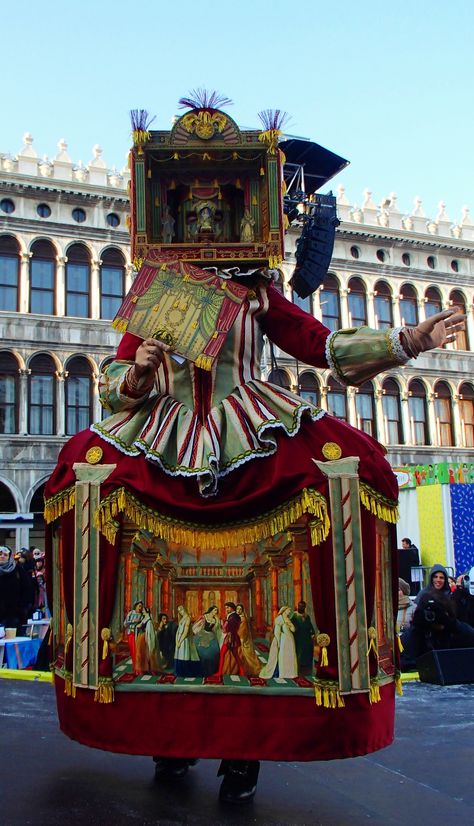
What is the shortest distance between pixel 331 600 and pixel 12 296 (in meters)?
23.9

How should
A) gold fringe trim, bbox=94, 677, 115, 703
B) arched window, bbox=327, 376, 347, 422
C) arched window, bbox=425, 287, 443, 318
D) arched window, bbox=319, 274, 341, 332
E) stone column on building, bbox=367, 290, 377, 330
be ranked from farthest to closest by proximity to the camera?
arched window, bbox=425, 287, 443, 318 → stone column on building, bbox=367, 290, 377, 330 → arched window, bbox=319, 274, 341, 332 → arched window, bbox=327, 376, 347, 422 → gold fringe trim, bbox=94, 677, 115, 703

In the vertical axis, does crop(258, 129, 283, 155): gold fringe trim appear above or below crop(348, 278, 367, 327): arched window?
below

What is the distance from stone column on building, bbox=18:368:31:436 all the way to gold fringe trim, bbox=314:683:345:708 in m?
22.4

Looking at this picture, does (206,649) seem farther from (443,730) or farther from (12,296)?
(12,296)

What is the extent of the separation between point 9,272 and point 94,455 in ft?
77.1

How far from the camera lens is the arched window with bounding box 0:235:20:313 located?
25.3 m

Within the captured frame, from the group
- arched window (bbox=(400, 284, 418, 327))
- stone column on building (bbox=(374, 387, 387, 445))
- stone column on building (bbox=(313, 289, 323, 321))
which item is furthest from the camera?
arched window (bbox=(400, 284, 418, 327))

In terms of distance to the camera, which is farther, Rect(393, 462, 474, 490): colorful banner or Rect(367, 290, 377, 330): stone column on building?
Rect(367, 290, 377, 330): stone column on building

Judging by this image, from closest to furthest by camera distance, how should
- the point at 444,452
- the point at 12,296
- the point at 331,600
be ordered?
the point at 331,600 → the point at 12,296 → the point at 444,452

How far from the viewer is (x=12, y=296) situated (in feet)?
83.5

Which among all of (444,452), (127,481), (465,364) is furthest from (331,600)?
(465,364)

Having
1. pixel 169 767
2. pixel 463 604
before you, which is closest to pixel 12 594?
pixel 463 604

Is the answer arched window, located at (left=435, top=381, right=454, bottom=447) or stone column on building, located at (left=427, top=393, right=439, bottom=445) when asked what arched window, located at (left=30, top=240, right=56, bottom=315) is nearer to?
stone column on building, located at (left=427, top=393, right=439, bottom=445)

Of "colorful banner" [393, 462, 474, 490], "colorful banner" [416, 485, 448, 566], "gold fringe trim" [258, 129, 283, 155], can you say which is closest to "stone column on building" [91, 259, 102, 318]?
"colorful banner" [393, 462, 474, 490]
